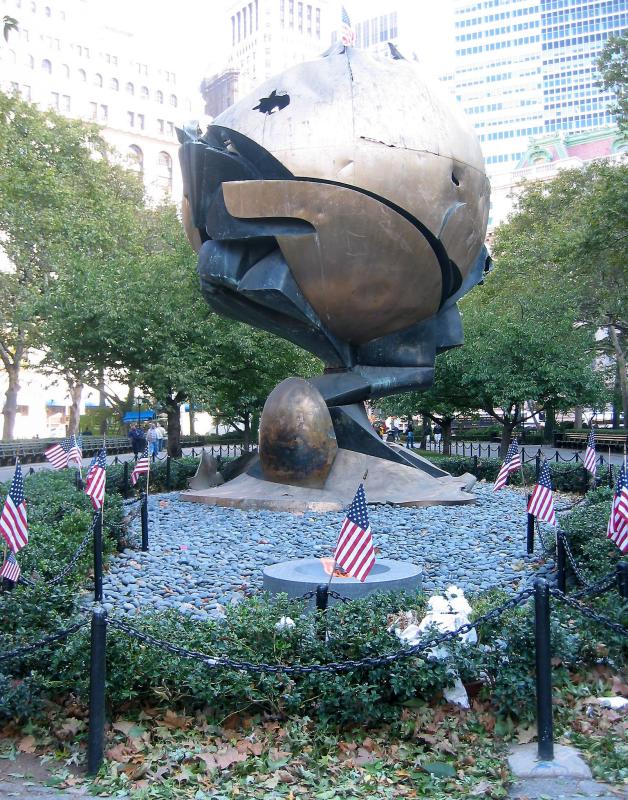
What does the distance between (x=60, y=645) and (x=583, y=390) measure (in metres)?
26.8

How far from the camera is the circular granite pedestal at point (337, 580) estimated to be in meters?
6.99

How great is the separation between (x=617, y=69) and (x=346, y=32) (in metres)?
11.8

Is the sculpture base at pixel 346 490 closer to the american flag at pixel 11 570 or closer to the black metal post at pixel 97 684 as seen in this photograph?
the american flag at pixel 11 570

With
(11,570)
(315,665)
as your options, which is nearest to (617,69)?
(11,570)

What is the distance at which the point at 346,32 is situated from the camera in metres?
13.4

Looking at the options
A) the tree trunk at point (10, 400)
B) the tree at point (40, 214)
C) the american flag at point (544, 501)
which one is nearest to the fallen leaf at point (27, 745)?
the american flag at point (544, 501)

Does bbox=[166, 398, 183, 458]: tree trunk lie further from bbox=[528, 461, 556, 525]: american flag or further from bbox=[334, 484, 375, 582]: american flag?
bbox=[334, 484, 375, 582]: american flag

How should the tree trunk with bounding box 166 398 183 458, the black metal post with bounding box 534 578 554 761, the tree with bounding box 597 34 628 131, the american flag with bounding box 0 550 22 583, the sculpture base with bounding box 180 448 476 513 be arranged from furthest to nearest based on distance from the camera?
1. the tree trunk with bounding box 166 398 183 458
2. the tree with bounding box 597 34 628 131
3. the sculpture base with bounding box 180 448 476 513
4. the american flag with bounding box 0 550 22 583
5. the black metal post with bounding box 534 578 554 761

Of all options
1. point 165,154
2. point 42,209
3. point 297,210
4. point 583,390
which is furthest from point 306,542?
point 165,154

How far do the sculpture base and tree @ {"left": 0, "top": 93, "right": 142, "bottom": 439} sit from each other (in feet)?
61.8

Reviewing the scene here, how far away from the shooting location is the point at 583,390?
29281 millimetres

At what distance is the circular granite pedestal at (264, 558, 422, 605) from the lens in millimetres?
6988

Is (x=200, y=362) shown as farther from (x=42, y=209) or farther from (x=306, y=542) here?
(x=42, y=209)

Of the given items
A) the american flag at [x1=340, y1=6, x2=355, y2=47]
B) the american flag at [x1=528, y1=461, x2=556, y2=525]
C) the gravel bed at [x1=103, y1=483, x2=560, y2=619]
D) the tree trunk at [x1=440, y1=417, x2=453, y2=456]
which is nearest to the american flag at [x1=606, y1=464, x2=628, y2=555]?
the gravel bed at [x1=103, y1=483, x2=560, y2=619]
